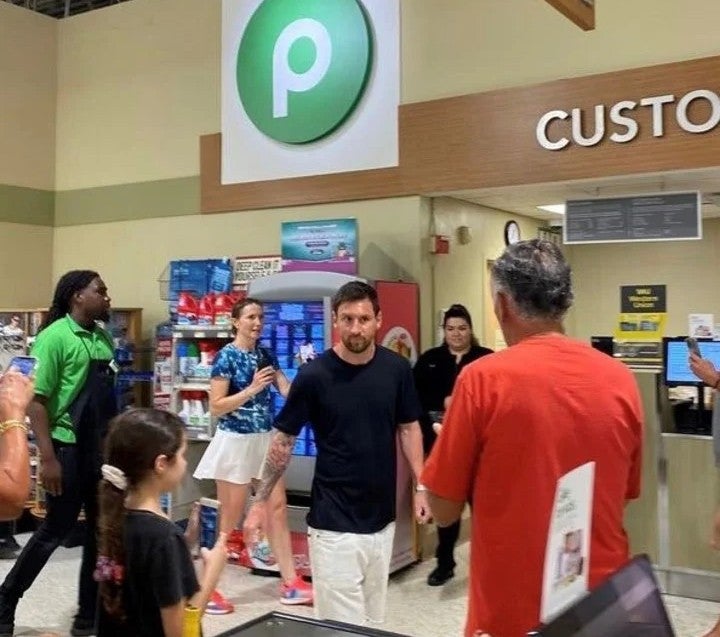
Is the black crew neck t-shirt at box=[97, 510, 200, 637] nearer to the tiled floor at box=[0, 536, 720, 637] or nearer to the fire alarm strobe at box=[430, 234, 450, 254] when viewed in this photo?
the tiled floor at box=[0, 536, 720, 637]

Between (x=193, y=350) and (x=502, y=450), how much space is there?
456cm

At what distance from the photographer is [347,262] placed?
5.67 meters

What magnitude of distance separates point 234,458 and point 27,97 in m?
4.62

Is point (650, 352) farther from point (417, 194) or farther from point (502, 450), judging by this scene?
point (502, 450)

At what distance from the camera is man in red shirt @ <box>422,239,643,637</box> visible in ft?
5.62

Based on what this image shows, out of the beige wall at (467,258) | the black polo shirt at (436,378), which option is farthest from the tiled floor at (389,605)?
the beige wall at (467,258)

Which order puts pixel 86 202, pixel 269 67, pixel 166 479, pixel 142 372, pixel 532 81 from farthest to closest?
pixel 86 202 < pixel 142 372 < pixel 269 67 < pixel 532 81 < pixel 166 479

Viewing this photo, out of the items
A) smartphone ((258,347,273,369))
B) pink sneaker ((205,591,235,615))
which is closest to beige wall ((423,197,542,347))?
smartphone ((258,347,273,369))

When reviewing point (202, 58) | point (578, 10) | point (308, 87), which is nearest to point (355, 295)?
point (578, 10)

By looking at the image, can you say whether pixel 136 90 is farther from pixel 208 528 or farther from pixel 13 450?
pixel 13 450

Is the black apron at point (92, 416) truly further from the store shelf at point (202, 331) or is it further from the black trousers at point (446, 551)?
the black trousers at point (446, 551)

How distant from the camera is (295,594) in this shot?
4648 millimetres

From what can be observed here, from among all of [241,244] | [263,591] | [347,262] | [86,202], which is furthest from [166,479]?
[86,202]

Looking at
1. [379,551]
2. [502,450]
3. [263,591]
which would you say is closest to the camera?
[502,450]
